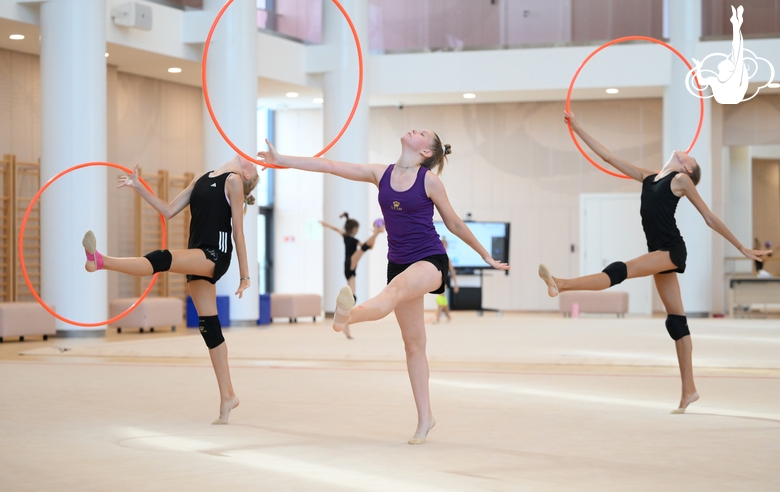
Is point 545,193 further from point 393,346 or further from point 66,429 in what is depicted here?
point 66,429

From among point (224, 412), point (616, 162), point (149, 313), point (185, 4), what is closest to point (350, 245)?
point (149, 313)

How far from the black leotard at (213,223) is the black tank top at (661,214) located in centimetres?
242

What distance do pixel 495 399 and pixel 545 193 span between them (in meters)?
13.4

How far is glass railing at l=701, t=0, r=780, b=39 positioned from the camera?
15.4 meters

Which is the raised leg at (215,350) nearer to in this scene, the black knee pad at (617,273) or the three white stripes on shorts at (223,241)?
the three white stripes on shorts at (223,241)

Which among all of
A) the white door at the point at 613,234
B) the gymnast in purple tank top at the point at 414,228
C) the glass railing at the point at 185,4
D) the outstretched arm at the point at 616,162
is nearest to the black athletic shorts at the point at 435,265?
the gymnast in purple tank top at the point at 414,228

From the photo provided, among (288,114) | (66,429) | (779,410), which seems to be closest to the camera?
(66,429)

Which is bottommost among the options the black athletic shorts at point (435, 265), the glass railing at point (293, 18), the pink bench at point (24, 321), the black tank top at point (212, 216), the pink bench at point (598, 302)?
the pink bench at point (598, 302)

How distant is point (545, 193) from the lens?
61.6 ft

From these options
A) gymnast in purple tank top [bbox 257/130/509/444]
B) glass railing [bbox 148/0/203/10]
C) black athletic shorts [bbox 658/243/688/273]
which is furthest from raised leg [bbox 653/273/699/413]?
glass railing [bbox 148/0/203/10]

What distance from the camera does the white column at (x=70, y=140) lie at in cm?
1126

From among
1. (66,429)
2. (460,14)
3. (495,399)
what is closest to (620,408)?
(495,399)

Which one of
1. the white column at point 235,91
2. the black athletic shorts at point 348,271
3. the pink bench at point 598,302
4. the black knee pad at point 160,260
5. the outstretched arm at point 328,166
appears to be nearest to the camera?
the outstretched arm at point 328,166

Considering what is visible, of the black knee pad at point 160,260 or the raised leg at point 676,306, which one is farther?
the raised leg at point 676,306
